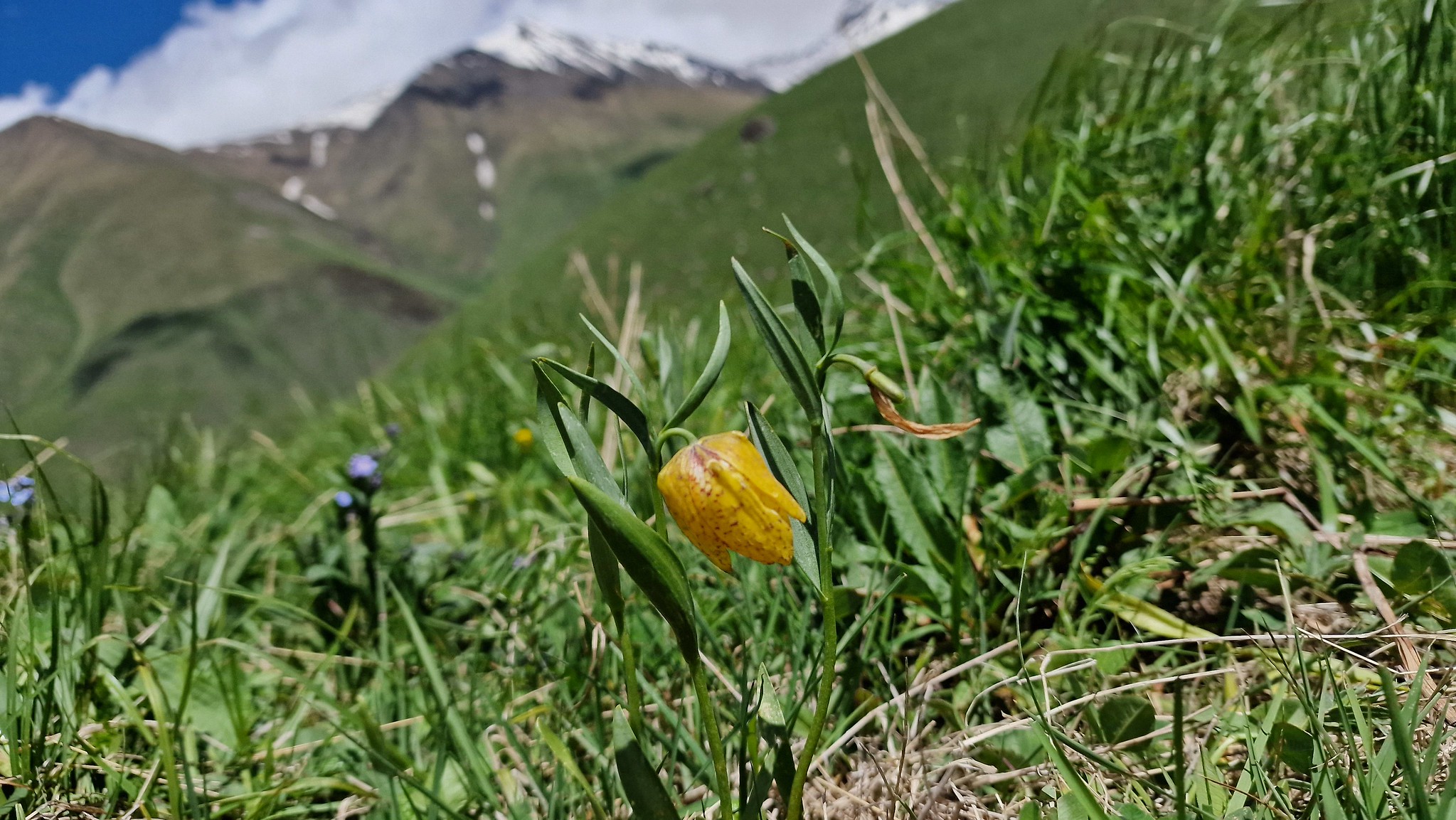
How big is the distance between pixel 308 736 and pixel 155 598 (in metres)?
0.31

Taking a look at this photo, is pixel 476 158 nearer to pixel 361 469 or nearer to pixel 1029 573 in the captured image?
pixel 361 469

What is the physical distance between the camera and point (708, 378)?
0.58m

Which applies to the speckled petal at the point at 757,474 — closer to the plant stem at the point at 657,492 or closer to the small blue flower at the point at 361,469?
the plant stem at the point at 657,492

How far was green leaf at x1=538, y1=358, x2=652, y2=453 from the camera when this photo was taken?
57 centimetres

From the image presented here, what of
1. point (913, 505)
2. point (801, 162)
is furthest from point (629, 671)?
point (801, 162)

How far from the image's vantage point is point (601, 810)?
2.54 ft

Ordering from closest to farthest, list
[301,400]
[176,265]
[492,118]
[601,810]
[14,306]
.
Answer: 1. [601,810]
2. [14,306]
3. [301,400]
4. [176,265]
5. [492,118]

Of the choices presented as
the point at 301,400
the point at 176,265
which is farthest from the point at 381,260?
the point at 301,400

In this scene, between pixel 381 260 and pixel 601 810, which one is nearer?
pixel 601 810

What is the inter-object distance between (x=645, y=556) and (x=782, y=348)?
19 cm

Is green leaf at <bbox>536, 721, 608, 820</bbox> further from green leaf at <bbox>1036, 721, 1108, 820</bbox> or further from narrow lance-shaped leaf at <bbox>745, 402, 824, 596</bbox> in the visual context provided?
green leaf at <bbox>1036, 721, 1108, 820</bbox>

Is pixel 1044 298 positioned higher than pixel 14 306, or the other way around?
pixel 14 306

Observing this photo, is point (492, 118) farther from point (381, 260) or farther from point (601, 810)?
point (601, 810)

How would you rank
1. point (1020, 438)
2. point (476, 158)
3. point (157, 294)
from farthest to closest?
point (476, 158)
point (157, 294)
point (1020, 438)
